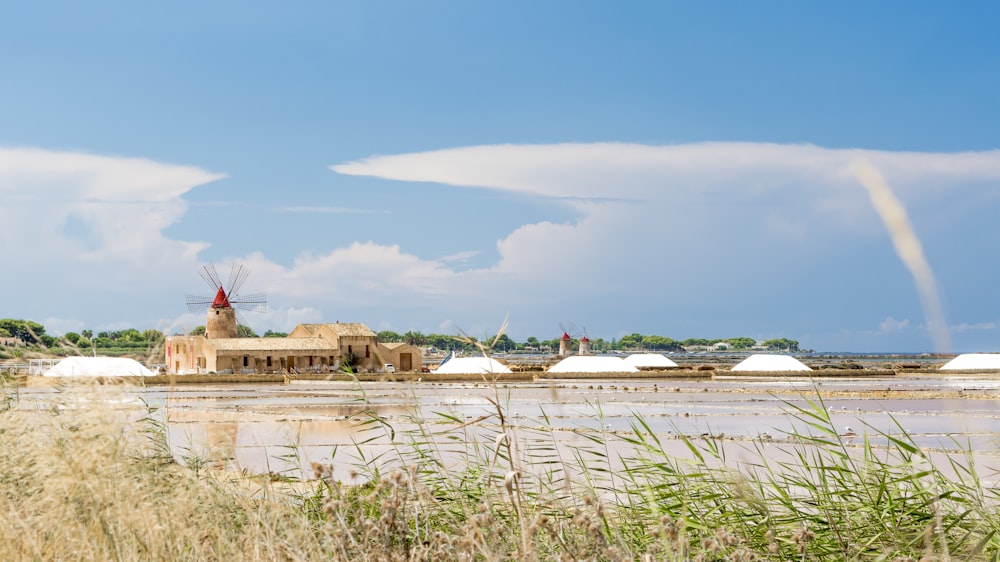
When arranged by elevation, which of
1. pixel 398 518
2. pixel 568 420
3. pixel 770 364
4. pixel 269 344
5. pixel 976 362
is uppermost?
pixel 269 344

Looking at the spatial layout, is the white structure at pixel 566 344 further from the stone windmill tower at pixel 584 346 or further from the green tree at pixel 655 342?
the green tree at pixel 655 342

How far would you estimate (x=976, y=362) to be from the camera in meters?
47.4

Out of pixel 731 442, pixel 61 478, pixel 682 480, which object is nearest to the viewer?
pixel 61 478

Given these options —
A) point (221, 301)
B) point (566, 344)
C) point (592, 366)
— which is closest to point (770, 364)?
point (592, 366)

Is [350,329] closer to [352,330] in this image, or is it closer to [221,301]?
[352,330]

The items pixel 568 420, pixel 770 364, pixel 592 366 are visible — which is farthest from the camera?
pixel 770 364

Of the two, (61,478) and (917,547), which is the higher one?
(61,478)

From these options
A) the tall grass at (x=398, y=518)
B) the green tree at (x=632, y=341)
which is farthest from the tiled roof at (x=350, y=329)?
the green tree at (x=632, y=341)

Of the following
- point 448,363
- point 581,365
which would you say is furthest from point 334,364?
point 581,365

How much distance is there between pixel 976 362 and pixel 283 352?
3459 cm

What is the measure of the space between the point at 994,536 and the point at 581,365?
132 feet

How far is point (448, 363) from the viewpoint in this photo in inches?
1738

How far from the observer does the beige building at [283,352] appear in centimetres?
4194

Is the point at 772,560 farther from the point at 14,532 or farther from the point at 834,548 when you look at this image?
the point at 14,532
